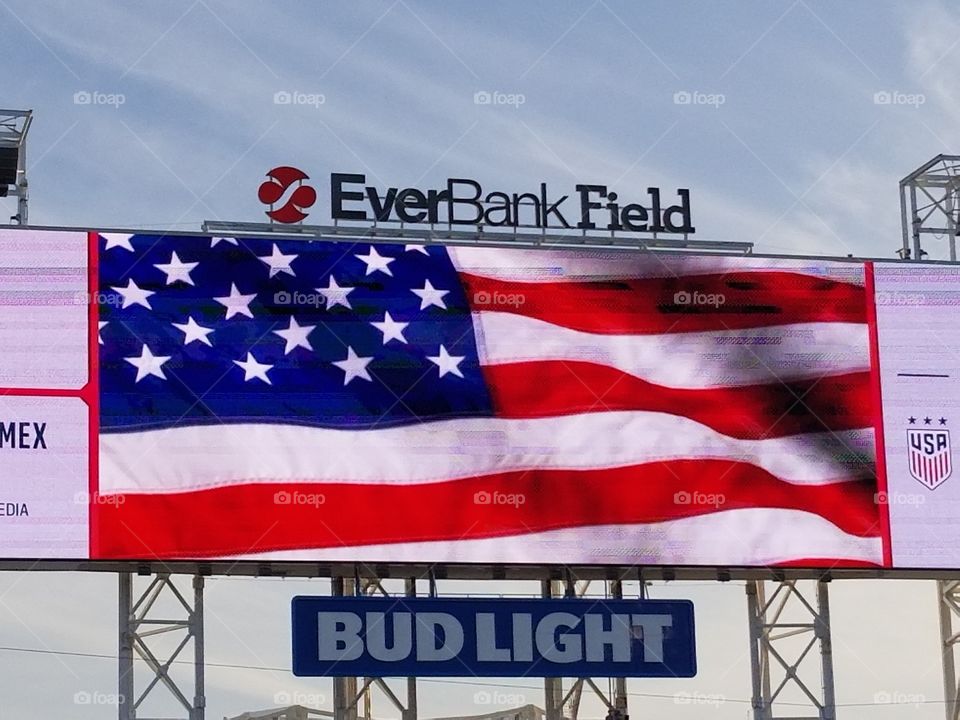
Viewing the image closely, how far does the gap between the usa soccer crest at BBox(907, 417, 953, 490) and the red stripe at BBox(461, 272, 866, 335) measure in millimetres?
1993

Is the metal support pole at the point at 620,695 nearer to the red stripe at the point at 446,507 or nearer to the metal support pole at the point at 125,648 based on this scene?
the red stripe at the point at 446,507

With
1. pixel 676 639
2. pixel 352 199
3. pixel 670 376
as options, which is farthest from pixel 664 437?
pixel 352 199

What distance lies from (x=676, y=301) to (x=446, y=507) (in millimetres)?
4922

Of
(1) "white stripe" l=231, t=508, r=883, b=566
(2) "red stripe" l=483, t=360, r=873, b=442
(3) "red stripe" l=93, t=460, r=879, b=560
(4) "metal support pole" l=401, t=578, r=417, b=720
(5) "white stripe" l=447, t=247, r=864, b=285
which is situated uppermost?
(5) "white stripe" l=447, t=247, r=864, b=285

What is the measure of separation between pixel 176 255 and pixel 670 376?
7.59 meters

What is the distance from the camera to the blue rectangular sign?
98.5ft

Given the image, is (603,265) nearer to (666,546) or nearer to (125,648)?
(666,546)

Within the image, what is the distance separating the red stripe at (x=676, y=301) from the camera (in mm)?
32250

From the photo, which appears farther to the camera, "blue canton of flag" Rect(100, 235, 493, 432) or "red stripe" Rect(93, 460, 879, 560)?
"blue canton of flag" Rect(100, 235, 493, 432)

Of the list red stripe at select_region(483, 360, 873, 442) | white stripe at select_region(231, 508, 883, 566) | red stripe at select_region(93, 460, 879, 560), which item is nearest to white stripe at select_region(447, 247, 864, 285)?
red stripe at select_region(483, 360, 873, 442)

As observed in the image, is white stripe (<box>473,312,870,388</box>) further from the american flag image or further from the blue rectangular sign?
the blue rectangular sign

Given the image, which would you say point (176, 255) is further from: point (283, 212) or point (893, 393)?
point (893, 393)

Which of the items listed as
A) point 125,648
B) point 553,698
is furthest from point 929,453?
point 125,648

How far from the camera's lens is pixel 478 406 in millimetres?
31547
